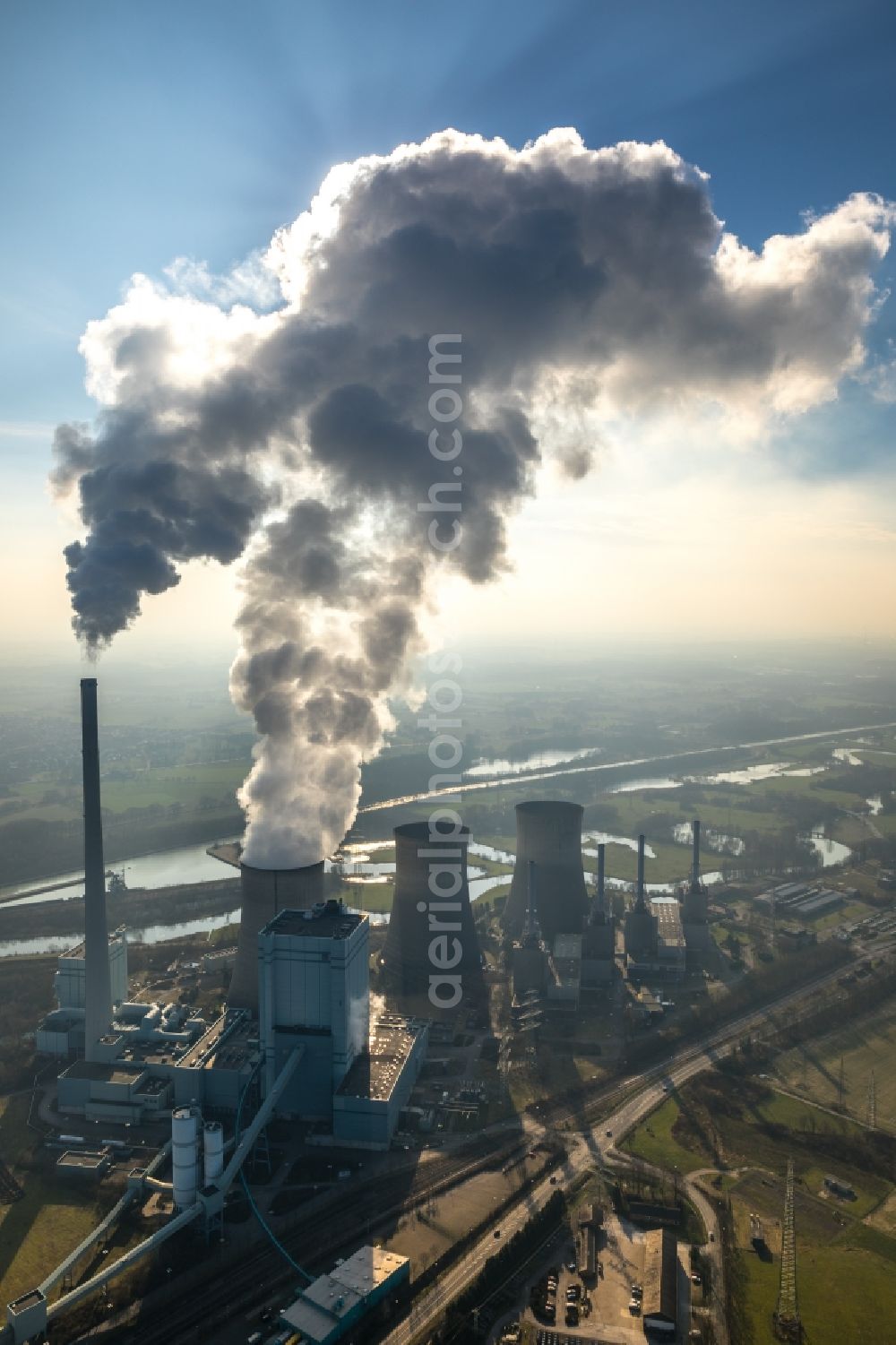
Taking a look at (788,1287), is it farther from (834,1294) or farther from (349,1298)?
(349,1298)

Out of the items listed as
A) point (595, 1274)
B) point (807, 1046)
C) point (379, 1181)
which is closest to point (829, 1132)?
point (807, 1046)

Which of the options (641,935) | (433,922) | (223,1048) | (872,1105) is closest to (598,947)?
(641,935)

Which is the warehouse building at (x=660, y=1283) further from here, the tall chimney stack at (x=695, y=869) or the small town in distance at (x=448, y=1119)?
the tall chimney stack at (x=695, y=869)

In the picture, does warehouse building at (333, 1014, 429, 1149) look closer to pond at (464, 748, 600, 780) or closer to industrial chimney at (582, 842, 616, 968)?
industrial chimney at (582, 842, 616, 968)

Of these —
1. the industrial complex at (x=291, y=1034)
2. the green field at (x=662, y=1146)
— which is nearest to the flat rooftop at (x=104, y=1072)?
the industrial complex at (x=291, y=1034)

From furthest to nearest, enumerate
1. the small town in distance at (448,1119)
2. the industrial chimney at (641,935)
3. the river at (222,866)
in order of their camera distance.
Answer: the river at (222,866) → the industrial chimney at (641,935) → the small town in distance at (448,1119)

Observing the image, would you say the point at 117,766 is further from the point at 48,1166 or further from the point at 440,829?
the point at 48,1166
